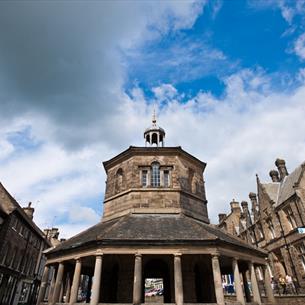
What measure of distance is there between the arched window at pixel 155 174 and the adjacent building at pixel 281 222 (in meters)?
11.5

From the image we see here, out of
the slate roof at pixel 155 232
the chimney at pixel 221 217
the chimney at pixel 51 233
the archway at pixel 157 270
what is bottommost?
the archway at pixel 157 270

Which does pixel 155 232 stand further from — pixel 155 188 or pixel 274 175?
pixel 274 175

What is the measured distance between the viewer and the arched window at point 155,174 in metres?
17.0

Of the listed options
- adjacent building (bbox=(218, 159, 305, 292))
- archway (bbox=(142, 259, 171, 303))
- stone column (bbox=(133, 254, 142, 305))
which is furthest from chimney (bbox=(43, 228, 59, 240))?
stone column (bbox=(133, 254, 142, 305))

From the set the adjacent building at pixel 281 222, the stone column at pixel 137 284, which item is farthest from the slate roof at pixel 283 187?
the stone column at pixel 137 284

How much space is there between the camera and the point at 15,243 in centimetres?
2522

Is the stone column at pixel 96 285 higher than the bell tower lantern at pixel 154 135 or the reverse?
the reverse

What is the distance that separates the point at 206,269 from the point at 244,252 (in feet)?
10.2

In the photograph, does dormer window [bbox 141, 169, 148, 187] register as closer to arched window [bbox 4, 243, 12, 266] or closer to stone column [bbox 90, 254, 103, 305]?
stone column [bbox 90, 254, 103, 305]

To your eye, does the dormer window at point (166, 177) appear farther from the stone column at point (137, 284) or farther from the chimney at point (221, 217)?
the chimney at point (221, 217)

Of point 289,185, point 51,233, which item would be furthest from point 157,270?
point 51,233

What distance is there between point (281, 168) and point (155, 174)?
2181 centimetres

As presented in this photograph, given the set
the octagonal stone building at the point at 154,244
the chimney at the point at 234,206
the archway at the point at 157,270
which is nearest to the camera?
the octagonal stone building at the point at 154,244

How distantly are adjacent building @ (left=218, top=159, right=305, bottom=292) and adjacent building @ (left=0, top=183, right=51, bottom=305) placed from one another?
84.5 ft
